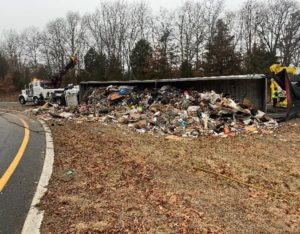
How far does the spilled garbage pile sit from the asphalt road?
514 centimetres

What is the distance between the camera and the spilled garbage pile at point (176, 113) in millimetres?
13750

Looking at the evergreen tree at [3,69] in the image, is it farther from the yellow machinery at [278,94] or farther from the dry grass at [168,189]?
the dry grass at [168,189]

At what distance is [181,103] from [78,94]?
1151 centimetres

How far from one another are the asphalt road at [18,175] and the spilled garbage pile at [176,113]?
202 inches

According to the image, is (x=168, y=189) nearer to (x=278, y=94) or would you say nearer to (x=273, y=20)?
(x=278, y=94)

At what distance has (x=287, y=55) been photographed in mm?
49406

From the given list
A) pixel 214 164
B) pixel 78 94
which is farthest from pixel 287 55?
pixel 214 164

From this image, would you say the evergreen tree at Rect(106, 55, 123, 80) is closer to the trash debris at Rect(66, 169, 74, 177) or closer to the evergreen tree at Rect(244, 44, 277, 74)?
the evergreen tree at Rect(244, 44, 277, 74)

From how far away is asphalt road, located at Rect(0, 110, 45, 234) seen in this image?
4.31 m

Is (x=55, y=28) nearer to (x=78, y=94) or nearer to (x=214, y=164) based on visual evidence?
(x=78, y=94)

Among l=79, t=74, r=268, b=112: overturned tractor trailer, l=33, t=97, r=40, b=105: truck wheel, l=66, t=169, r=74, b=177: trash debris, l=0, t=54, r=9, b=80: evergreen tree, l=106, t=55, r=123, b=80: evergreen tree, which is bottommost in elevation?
l=33, t=97, r=40, b=105: truck wheel

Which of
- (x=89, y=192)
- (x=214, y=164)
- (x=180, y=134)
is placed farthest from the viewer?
(x=180, y=134)

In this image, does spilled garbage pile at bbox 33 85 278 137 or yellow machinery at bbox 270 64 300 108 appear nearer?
spilled garbage pile at bbox 33 85 278 137

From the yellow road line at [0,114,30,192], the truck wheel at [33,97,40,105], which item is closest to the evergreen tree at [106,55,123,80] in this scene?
the truck wheel at [33,97,40,105]
